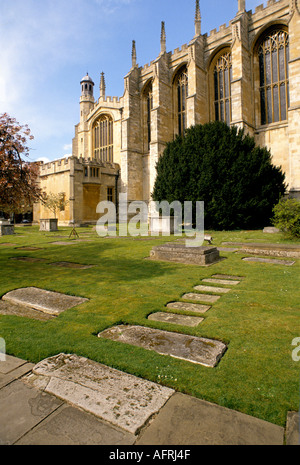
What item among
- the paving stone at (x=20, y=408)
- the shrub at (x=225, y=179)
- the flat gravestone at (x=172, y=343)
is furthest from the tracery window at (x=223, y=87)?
the paving stone at (x=20, y=408)

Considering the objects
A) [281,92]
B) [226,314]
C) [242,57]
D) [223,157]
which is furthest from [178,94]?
[226,314]

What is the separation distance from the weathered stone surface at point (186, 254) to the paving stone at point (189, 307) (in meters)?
2.97

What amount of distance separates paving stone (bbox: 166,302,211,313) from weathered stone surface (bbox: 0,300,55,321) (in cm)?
173

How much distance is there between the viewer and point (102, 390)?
1965 mm

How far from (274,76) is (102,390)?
24.4 meters

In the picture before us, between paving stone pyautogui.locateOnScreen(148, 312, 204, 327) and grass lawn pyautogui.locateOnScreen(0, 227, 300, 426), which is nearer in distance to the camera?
grass lawn pyautogui.locateOnScreen(0, 227, 300, 426)

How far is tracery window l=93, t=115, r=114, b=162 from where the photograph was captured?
30587mm

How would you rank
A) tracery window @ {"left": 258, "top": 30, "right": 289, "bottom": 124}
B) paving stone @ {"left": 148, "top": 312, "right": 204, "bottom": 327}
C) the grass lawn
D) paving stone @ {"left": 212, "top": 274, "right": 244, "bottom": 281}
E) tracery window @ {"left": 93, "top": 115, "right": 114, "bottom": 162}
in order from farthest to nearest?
tracery window @ {"left": 93, "top": 115, "right": 114, "bottom": 162}
tracery window @ {"left": 258, "top": 30, "right": 289, "bottom": 124}
paving stone @ {"left": 212, "top": 274, "right": 244, "bottom": 281}
paving stone @ {"left": 148, "top": 312, "right": 204, "bottom": 327}
the grass lawn

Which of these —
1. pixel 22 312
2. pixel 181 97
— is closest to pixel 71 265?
pixel 22 312

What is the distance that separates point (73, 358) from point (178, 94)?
2748 centimetres

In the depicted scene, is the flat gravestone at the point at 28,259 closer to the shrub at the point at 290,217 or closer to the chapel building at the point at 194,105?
Answer: the chapel building at the point at 194,105

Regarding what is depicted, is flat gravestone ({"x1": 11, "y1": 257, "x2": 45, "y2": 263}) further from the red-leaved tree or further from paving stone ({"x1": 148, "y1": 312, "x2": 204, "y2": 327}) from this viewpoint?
paving stone ({"x1": 148, "y1": 312, "x2": 204, "y2": 327})

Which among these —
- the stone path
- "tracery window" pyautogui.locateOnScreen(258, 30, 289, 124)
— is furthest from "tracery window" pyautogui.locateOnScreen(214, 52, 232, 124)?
the stone path

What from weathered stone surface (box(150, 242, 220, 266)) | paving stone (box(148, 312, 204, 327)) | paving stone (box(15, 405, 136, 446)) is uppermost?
weathered stone surface (box(150, 242, 220, 266))
